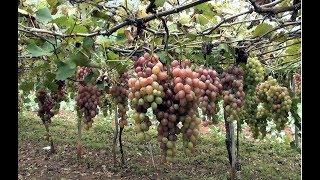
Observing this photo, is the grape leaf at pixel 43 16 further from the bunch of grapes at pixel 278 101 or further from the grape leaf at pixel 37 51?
the bunch of grapes at pixel 278 101

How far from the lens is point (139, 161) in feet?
22.8

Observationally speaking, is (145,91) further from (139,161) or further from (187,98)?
(139,161)

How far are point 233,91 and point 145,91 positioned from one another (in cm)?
133

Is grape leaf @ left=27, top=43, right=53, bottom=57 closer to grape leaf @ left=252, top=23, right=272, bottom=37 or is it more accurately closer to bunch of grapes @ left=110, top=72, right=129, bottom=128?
bunch of grapes @ left=110, top=72, right=129, bottom=128

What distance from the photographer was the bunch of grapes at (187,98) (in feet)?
4.32

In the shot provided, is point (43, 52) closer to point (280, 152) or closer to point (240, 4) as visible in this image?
point (240, 4)

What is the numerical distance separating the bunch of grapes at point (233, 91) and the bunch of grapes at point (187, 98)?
1106 millimetres

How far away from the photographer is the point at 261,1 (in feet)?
6.43

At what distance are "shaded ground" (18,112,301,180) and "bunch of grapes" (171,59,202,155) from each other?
4623 millimetres

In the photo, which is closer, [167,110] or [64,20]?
[167,110]

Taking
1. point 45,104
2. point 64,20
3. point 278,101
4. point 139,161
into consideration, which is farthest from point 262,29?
point 139,161

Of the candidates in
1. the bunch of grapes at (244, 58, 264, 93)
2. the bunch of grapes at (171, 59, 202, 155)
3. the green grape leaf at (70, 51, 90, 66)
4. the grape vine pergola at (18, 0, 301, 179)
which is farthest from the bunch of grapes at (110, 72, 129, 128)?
the bunch of grapes at (244, 58, 264, 93)
